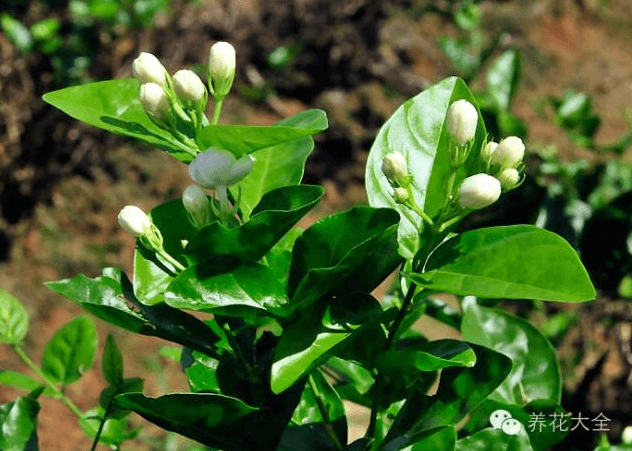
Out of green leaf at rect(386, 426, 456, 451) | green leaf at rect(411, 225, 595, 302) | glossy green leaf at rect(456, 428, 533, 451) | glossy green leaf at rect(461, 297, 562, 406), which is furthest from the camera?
glossy green leaf at rect(461, 297, 562, 406)

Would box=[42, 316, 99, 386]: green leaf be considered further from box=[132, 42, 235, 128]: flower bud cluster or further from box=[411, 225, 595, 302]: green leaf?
box=[411, 225, 595, 302]: green leaf

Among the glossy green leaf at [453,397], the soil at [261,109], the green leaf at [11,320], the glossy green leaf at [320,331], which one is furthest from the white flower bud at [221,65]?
the soil at [261,109]

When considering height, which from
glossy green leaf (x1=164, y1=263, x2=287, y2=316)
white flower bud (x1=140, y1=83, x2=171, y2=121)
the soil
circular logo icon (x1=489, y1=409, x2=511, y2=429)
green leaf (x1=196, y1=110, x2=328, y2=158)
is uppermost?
white flower bud (x1=140, y1=83, x2=171, y2=121)

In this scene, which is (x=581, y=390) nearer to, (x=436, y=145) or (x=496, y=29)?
(x=436, y=145)

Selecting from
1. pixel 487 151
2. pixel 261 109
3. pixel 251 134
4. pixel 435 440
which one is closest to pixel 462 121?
pixel 487 151

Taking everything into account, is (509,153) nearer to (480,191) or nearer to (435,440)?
(480,191)

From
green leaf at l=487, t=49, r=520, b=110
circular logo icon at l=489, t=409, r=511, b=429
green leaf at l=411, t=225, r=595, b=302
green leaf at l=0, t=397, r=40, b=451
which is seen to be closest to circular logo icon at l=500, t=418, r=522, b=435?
circular logo icon at l=489, t=409, r=511, b=429
